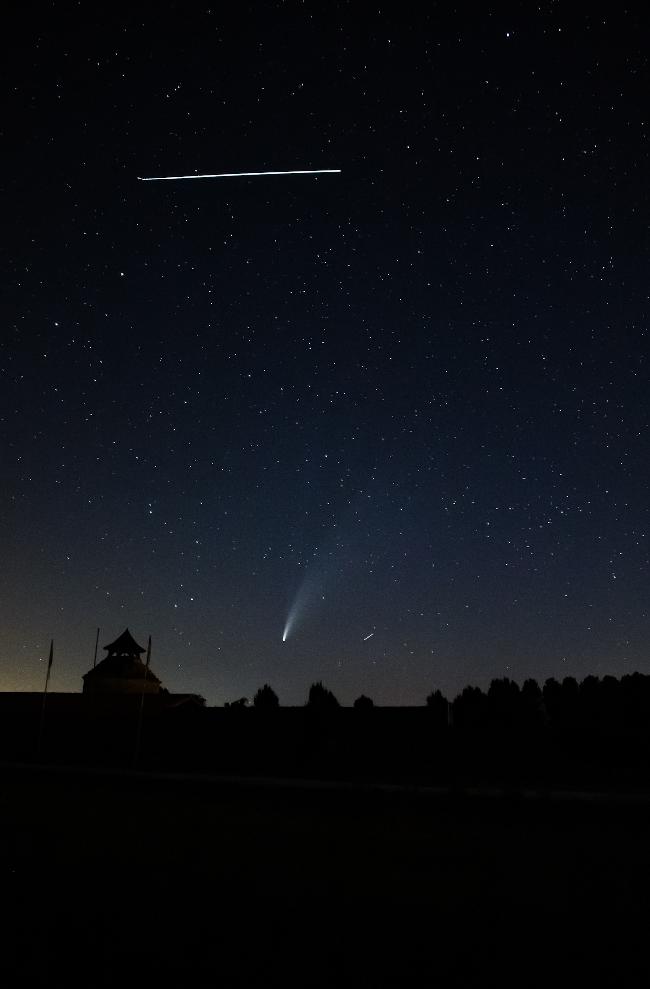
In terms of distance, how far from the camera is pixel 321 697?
44.0 metres

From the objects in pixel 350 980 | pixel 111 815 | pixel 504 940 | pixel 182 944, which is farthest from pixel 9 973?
pixel 111 815

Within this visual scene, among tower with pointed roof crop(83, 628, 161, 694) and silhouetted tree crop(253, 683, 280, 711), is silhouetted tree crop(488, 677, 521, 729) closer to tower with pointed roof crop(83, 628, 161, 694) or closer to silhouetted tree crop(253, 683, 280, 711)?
silhouetted tree crop(253, 683, 280, 711)

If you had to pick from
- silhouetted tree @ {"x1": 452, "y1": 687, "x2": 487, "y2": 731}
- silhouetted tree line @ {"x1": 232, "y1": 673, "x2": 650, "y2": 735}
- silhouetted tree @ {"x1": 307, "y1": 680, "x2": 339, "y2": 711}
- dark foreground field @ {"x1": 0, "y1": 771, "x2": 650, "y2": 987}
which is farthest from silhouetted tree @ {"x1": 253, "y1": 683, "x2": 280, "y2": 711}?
dark foreground field @ {"x1": 0, "y1": 771, "x2": 650, "y2": 987}

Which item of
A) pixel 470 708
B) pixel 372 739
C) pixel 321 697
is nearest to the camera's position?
pixel 372 739

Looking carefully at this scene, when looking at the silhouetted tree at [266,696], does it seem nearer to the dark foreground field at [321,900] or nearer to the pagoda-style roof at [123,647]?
the pagoda-style roof at [123,647]

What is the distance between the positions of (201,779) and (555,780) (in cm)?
1380

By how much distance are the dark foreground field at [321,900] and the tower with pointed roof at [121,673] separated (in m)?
43.4

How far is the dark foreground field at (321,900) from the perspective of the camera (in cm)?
650

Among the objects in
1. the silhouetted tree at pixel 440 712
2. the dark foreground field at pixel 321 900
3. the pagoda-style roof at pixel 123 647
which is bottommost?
the dark foreground field at pixel 321 900

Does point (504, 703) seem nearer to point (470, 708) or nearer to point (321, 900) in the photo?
point (470, 708)

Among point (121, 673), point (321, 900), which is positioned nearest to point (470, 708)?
point (121, 673)

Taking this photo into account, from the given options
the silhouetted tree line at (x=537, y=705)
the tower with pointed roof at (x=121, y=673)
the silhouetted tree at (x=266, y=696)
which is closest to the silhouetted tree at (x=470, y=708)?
the silhouetted tree line at (x=537, y=705)

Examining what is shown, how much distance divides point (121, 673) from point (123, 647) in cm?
251

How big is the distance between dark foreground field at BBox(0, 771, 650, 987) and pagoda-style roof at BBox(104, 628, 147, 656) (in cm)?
4608
